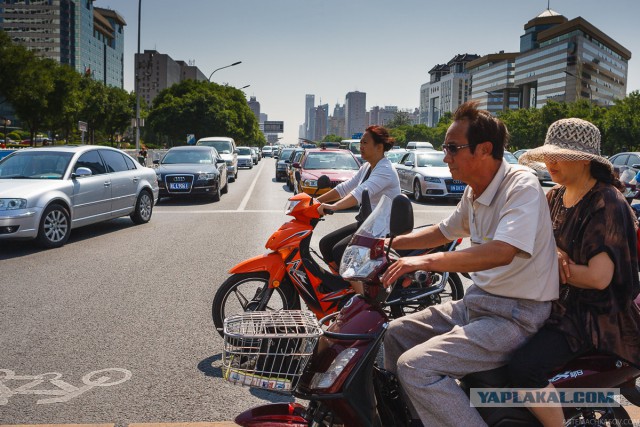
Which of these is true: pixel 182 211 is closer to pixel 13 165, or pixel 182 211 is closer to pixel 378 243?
pixel 13 165

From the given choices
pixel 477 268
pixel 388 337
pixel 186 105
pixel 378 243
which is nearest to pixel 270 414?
pixel 388 337

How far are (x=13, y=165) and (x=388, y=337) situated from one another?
9599 mm

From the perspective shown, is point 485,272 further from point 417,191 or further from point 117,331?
point 417,191

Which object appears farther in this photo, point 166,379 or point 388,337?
point 166,379

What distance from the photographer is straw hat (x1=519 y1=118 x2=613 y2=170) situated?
111 inches

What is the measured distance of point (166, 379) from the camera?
4270 mm

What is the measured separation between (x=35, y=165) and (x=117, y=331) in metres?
6.35

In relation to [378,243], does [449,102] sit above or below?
above

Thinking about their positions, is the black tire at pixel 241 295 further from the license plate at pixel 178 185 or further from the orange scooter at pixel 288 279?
the license plate at pixel 178 185

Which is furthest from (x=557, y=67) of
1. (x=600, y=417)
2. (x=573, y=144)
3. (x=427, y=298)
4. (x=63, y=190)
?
(x=600, y=417)

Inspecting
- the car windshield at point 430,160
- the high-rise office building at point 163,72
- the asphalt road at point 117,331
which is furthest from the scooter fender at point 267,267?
the high-rise office building at point 163,72

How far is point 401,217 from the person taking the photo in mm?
2410

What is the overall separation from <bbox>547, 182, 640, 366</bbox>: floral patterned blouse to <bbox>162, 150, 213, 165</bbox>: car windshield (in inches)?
678

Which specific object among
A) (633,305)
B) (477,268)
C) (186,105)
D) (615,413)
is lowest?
(615,413)
